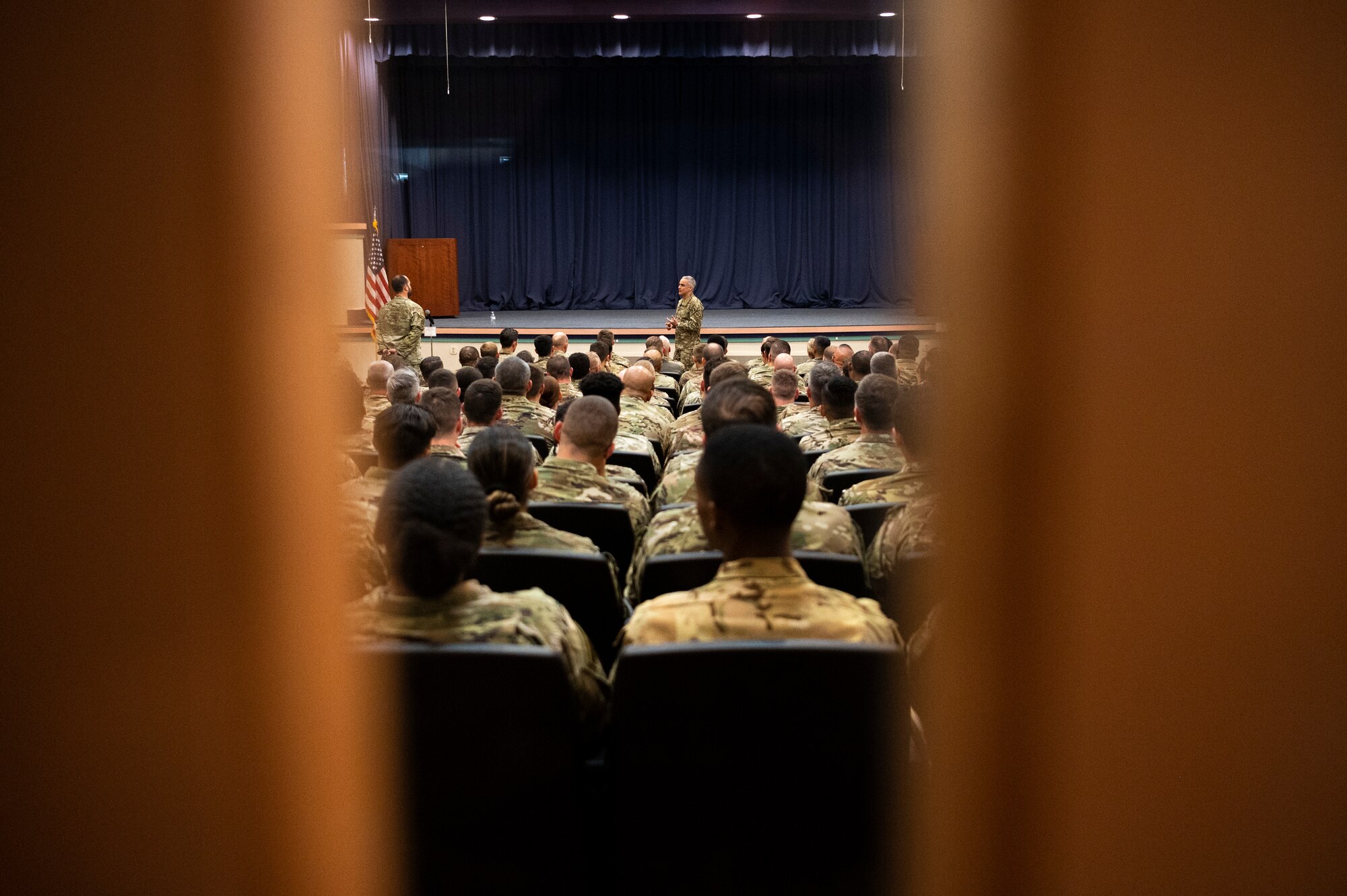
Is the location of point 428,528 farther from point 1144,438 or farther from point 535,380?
point 535,380

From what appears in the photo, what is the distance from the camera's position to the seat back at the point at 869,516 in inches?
110

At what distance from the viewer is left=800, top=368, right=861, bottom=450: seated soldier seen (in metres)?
4.08

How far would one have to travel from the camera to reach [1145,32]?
58 cm

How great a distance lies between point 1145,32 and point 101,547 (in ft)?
2.21

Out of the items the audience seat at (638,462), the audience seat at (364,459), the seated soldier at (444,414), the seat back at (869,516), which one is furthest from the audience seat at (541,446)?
the seat back at (869,516)

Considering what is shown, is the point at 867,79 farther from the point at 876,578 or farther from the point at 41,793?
the point at 41,793

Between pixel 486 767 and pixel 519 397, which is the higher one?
pixel 519 397

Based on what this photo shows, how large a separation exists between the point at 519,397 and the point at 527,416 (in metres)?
0.19

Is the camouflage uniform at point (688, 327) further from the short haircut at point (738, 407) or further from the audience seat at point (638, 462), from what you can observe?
the short haircut at point (738, 407)

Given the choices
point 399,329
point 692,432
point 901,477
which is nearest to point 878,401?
point 901,477

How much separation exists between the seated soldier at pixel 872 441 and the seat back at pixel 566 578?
1.27 metres

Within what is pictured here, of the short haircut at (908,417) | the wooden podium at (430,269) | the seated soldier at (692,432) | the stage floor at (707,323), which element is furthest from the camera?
the wooden podium at (430,269)

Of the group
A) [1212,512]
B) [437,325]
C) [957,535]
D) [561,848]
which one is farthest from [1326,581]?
[437,325]

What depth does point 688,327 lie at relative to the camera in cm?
1107
